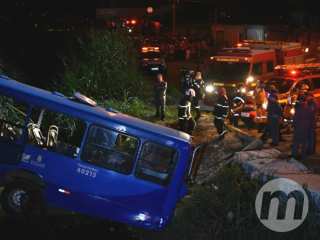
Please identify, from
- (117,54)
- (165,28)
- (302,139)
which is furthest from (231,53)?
(165,28)

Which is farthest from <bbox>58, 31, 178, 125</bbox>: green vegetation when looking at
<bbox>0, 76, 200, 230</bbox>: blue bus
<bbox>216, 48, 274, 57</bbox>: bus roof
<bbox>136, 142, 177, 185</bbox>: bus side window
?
<bbox>136, 142, 177, 185</bbox>: bus side window

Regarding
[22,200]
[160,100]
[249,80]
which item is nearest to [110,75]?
[160,100]

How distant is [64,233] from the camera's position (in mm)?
10219

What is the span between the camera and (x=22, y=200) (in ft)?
34.2

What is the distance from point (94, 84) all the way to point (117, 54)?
146 centimetres

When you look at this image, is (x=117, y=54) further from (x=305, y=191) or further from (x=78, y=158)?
(x=305, y=191)

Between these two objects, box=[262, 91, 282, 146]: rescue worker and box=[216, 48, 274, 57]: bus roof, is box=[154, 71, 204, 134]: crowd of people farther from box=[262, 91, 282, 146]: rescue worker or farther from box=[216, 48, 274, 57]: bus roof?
box=[216, 48, 274, 57]: bus roof

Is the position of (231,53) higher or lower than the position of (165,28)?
lower

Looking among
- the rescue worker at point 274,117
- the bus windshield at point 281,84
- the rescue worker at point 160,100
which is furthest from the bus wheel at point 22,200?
the bus windshield at point 281,84

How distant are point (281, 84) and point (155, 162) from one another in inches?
452

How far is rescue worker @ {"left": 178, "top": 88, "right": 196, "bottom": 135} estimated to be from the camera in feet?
57.6

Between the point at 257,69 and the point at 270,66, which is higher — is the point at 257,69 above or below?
below

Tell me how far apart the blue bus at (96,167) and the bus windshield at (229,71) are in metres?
12.8

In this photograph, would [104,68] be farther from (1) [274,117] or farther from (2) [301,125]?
(2) [301,125]
